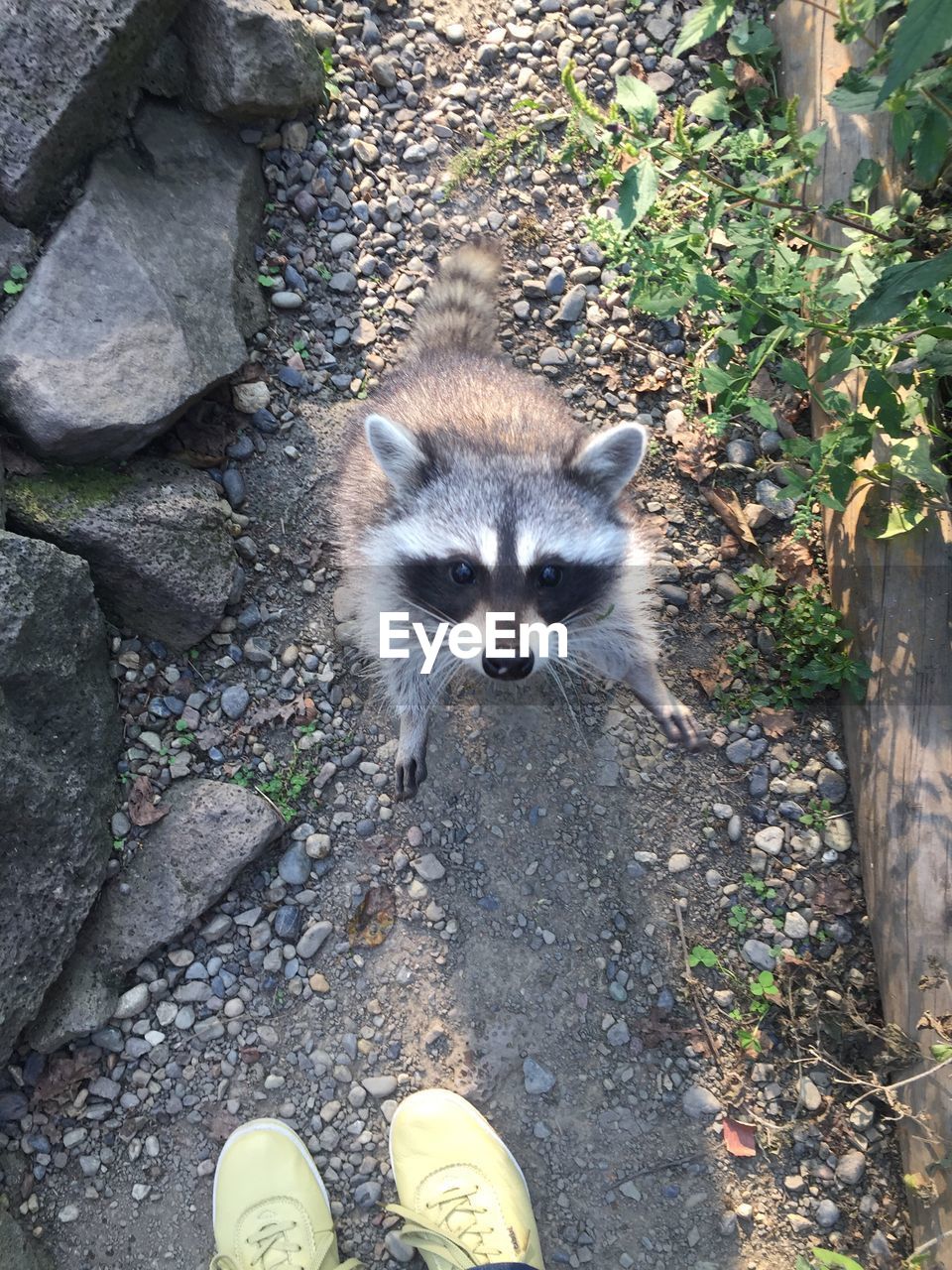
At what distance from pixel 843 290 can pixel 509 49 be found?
7.20 feet

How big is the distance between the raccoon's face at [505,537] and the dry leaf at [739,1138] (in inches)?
57.4

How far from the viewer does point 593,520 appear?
8.80 feet

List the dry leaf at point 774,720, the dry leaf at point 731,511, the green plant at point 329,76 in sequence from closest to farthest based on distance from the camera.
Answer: the dry leaf at point 774,720, the dry leaf at point 731,511, the green plant at point 329,76

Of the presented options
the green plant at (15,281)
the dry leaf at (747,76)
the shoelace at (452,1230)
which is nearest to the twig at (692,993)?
the shoelace at (452,1230)

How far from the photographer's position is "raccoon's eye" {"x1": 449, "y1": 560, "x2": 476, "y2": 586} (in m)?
2.56

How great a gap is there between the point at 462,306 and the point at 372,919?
7.06 feet

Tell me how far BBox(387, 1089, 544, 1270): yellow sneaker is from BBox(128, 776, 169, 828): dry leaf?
45.5 inches

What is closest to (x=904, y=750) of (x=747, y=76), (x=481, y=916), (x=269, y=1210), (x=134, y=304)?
(x=481, y=916)

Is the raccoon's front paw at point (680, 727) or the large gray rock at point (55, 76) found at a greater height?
the large gray rock at point (55, 76)

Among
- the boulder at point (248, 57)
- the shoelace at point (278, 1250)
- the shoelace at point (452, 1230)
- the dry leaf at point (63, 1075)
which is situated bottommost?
the shoelace at point (278, 1250)

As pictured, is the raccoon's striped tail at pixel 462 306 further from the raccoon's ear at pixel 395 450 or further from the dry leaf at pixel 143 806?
the dry leaf at pixel 143 806

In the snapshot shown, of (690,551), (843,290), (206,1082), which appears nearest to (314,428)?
(690,551)

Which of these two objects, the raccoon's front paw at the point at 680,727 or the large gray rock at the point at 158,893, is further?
the raccoon's front paw at the point at 680,727

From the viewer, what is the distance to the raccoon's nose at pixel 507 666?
2.40 metres
